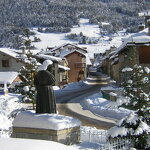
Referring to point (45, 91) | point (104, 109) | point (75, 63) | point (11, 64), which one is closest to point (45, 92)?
point (45, 91)

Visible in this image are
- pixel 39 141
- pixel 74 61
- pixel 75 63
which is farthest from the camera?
pixel 75 63

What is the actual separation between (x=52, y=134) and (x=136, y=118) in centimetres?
329

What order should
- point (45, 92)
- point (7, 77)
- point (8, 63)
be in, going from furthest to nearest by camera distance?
point (8, 63), point (7, 77), point (45, 92)

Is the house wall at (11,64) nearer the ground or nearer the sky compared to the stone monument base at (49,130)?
nearer the sky

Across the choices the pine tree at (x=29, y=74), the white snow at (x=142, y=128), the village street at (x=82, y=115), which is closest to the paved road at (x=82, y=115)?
the village street at (x=82, y=115)

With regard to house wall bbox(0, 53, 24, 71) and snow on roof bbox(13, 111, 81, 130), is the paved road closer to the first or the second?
snow on roof bbox(13, 111, 81, 130)

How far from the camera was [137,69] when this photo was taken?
1467 cm

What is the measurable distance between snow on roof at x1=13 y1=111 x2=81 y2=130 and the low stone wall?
6.0 inches

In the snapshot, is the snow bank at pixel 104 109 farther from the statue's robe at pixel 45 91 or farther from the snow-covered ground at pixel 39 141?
the statue's robe at pixel 45 91

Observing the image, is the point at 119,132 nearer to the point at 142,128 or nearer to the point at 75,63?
the point at 142,128

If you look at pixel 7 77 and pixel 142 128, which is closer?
pixel 142 128

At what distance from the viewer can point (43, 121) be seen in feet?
45.2

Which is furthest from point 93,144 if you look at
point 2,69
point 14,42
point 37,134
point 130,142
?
point 14,42

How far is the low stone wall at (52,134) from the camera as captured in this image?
1361cm
